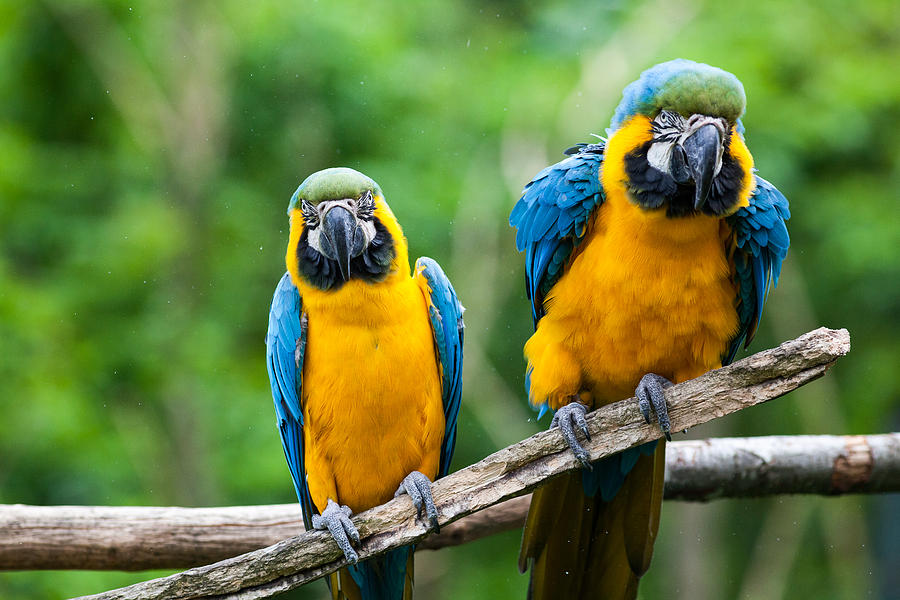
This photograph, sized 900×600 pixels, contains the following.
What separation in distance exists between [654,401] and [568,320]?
394mm

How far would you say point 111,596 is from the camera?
247 centimetres

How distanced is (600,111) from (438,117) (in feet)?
4.29

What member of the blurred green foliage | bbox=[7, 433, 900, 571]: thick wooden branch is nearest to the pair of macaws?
bbox=[7, 433, 900, 571]: thick wooden branch

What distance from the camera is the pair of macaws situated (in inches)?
101

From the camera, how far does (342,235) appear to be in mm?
2615

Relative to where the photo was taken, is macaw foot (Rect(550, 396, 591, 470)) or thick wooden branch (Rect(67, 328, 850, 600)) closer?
thick wooden branch (Rect(67, 328, 850, 600))

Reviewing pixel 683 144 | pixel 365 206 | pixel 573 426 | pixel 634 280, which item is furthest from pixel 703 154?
pixel 365 206

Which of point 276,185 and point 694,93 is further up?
point 276,185

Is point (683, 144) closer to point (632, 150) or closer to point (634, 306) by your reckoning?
point (632, 150)

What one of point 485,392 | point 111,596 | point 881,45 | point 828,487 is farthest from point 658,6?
point 111,596

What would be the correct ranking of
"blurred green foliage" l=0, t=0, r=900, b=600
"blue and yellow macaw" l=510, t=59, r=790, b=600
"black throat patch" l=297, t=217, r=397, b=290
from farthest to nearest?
"blurred green foliage" l=0, t=0, r=900, b=600 < "black throat patch" l=297, t=217, r=397, b=290 < "blue and yellow macaw" l=510, t=59, r=790, b=600

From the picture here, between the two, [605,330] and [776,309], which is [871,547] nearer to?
[776,309]

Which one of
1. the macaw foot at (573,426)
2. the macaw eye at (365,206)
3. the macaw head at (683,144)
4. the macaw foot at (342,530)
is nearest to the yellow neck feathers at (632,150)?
the macaw head at (683,144)

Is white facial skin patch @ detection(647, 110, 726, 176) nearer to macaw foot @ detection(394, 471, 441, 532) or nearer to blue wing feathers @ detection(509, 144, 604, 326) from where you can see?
blue wing feathers @ detection(509, 144, 604, 326)
